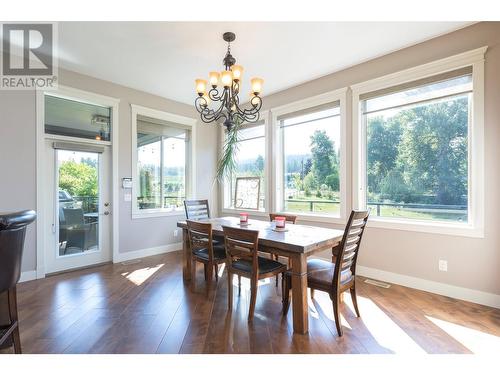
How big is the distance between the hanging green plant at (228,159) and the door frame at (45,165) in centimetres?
195

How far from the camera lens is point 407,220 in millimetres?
3105

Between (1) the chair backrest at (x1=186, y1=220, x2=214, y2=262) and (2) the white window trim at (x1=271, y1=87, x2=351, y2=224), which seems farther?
(2) the white window trim at (x1=271, y1=87, x2=351, y2=224)

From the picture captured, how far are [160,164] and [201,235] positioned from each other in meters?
2.56

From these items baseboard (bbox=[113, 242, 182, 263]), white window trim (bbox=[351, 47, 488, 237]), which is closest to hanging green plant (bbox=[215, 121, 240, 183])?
baseboard (bbox=[113, 242, 182, 263])

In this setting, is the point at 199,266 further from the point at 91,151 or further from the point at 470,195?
the point at 470,195

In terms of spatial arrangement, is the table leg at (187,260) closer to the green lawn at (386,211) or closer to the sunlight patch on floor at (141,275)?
the sunlight patch on floor at (141,275)

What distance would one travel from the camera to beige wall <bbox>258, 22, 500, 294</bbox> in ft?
8.09

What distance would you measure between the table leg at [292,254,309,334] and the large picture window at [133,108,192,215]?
3303mm

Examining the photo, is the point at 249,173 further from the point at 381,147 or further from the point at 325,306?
the point at 325,306

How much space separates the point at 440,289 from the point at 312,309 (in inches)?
62.1

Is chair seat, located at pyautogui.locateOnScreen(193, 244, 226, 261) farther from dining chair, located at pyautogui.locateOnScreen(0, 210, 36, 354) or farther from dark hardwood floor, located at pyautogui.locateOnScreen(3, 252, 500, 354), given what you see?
dining chair, located at pyautogui.locateOnScreen(0, 210, 36, 354)

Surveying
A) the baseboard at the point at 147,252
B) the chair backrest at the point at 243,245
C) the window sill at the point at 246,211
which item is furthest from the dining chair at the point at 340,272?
the baseboard at the point at 147,252

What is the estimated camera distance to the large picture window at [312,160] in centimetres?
380

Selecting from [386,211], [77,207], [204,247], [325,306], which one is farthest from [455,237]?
[77,207]
